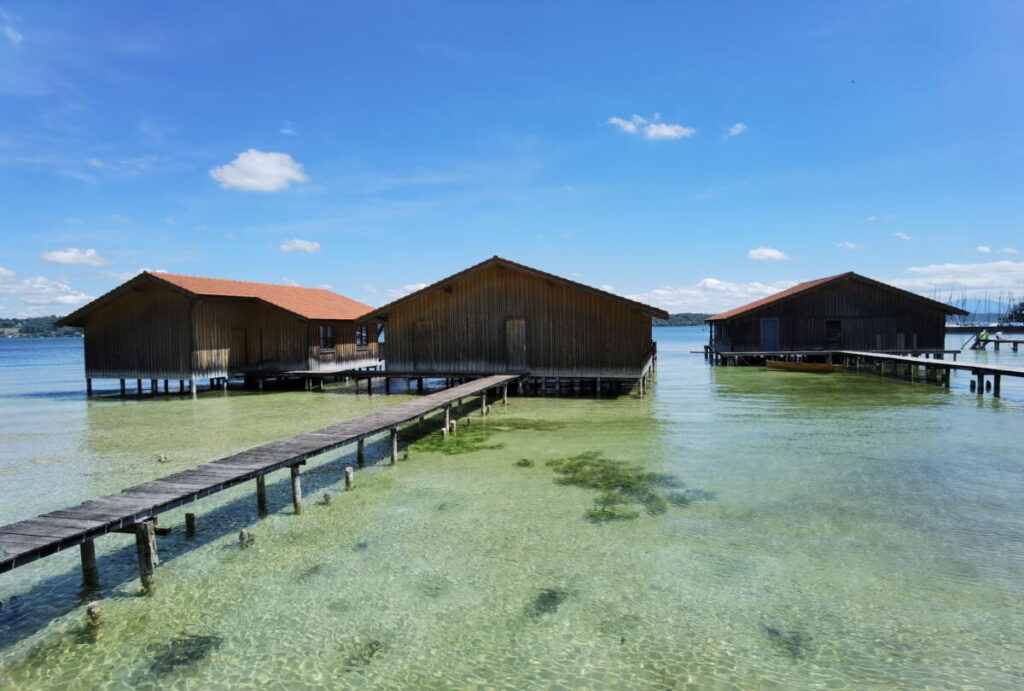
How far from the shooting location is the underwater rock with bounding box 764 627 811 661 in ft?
19.1

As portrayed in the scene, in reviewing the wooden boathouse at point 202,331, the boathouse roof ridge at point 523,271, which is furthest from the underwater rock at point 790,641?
the wooden boathouse at point 202,331

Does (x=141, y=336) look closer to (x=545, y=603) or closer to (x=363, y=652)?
(x=363, y=652)

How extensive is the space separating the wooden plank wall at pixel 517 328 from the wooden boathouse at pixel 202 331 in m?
6.46

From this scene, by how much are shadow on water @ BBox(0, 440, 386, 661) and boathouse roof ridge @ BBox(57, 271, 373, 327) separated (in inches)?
762

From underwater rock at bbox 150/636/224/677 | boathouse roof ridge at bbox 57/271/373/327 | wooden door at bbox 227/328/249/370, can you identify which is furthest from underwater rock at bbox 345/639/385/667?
wooden door at bbox 227/328/249/370

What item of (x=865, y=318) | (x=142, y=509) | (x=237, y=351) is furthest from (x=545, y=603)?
(x=865, y=318)

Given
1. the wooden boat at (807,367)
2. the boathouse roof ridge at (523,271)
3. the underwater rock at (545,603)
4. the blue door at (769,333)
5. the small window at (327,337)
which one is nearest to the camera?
the underwater rock at (545,603)

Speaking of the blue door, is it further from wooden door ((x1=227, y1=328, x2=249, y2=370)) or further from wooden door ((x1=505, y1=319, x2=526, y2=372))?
wooden door ((x1=227, y1=328, x2=249, y2=370))

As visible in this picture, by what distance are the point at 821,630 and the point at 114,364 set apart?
109ft

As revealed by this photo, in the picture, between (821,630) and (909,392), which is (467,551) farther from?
(909,392)

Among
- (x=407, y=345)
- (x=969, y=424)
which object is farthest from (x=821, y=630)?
(x=407, y=345)

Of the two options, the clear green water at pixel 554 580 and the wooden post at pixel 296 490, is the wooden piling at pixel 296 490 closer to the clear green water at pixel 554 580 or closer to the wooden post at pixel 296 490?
the wooden post at pixel 296 490

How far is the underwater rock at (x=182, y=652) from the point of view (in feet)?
19.0

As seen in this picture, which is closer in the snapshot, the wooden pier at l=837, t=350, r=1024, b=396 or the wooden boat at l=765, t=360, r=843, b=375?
the wooden pier at l=837, t=350, r=1024, b=396
